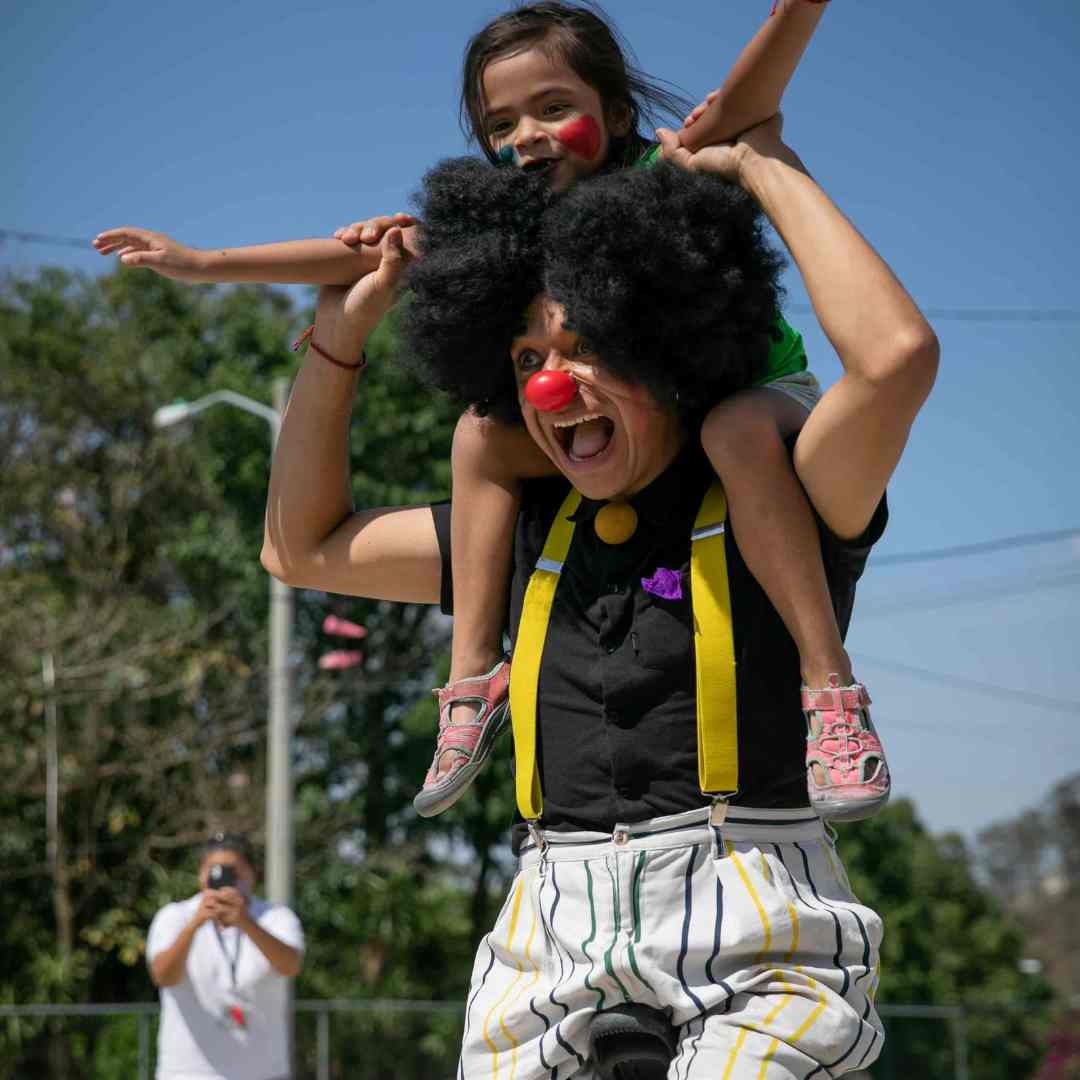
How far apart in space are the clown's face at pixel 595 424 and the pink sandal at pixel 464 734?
375mm

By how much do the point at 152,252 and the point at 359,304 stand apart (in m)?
0.37

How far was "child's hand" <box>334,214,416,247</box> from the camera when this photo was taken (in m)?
2.78

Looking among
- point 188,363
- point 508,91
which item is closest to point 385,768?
point 188,363

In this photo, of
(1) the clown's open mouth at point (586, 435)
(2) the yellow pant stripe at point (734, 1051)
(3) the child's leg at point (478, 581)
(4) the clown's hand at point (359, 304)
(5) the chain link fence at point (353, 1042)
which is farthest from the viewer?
(5) the chain link fence at point (353, 1042)

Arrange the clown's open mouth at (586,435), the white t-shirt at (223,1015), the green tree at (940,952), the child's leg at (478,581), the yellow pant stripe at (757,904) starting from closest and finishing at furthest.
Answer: the yellow pant stripe at (757,904) < the clown's open mouth at (586,435) < the child's leg at (478,581) < the white t-shirt at (223,1015) < the green tree at (940,952)

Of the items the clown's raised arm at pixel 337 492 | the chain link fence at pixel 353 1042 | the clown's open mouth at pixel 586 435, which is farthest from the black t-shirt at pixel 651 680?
the chain link fence at pixel 353 1042

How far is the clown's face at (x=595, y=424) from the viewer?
8.11ft

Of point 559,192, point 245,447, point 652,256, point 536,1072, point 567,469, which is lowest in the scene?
point 536,1072

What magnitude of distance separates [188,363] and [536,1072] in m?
19.6

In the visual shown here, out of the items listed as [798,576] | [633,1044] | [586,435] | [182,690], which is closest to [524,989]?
[633,1044]

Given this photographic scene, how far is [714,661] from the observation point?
2.35 meters

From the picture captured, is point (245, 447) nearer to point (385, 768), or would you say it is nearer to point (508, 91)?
point (385, 768)

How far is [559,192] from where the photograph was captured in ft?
8.63

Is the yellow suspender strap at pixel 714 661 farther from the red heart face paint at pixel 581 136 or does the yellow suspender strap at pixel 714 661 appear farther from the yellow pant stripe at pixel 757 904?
the red heart face paint at pixel 581 136
